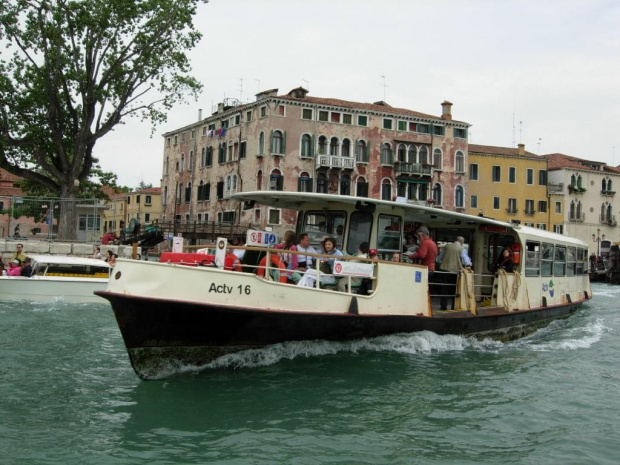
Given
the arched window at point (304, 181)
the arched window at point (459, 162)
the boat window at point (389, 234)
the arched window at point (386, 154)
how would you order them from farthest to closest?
the arched window at point (459, 162)
the arched window at point (386, 154)
the arched window at point (304, 181)
the boat window at point (389, 234)

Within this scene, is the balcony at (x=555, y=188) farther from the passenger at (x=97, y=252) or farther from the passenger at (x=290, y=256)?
the passenger at (x=290, y=256)

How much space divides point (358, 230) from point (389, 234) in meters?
0.62

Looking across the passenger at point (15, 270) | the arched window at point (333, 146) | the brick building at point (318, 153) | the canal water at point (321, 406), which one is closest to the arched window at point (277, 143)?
the brick building at point (318, 153)

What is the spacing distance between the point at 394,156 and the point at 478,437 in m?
43.3

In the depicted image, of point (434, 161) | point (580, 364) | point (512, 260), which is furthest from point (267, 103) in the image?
point (580, 364)

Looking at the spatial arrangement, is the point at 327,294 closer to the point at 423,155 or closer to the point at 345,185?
the point at 345,185

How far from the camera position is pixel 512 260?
47.3ft

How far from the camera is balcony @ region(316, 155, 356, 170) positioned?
46.8 m

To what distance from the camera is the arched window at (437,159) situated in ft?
169

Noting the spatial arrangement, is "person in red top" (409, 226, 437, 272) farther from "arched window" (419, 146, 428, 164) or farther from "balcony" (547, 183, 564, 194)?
"balcony" (547, 183, 564, 194)

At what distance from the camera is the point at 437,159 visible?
51594mm

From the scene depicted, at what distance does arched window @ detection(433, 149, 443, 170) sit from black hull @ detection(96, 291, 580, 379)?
4212cm

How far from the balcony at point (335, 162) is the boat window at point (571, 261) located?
2851 centimetres

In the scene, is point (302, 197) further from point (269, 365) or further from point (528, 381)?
point (528, 381)
